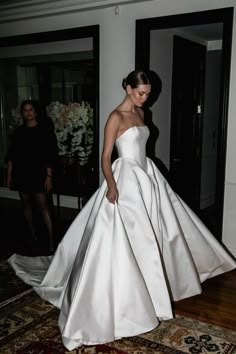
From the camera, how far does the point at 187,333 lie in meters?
2.69

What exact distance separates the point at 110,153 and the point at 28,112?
5.12 feet

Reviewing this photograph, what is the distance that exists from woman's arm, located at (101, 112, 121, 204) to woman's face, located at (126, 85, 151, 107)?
18 cm

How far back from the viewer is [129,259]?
265 cm

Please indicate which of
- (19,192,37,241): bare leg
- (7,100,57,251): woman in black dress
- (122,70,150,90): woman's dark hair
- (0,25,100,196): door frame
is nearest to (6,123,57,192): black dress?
(7,100,57,251): woman in black dress

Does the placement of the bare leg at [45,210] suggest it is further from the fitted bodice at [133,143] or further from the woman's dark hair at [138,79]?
the woman's dark hair at [138,79]

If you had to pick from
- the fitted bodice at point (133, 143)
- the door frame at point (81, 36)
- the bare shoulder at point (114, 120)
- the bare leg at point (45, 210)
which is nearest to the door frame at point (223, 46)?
the door frame at point (81, 36)

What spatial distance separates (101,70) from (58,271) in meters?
2.26

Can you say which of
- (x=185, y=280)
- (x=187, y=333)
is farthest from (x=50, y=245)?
(x=187, y=333)

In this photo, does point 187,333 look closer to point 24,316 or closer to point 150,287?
point 150,287

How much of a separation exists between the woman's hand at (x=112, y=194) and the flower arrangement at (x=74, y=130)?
64.9 inches

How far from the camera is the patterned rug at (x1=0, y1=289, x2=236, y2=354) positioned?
98.9 inches

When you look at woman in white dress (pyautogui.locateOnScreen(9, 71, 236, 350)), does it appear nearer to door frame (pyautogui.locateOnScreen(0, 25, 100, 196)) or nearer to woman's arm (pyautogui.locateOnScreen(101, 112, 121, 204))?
woman's arm (pyautogui.locateOnScreen(101, 112, 121, 204))

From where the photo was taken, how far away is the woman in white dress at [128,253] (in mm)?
2602

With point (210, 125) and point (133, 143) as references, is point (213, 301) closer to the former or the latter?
point (133, 143)
